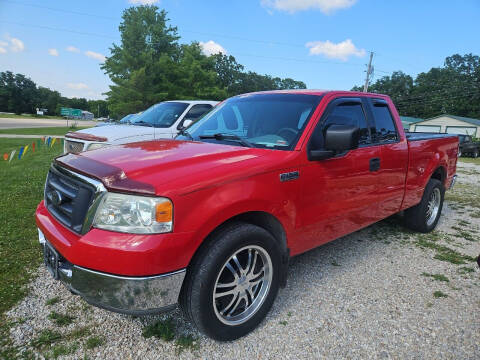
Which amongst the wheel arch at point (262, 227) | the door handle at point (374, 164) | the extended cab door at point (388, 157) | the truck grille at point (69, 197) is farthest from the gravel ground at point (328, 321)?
the door handle at point (374, 164)

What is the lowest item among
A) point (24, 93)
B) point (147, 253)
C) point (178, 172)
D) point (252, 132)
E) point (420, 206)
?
point (420, 206)

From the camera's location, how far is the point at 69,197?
220 centimetres

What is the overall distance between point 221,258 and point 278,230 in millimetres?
637

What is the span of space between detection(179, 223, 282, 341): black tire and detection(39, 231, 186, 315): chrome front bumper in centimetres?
11

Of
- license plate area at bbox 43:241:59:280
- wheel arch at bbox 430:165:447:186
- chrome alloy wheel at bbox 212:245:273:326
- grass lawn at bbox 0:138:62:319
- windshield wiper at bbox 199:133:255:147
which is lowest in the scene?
grass lawn at bbox 0:138:62:319

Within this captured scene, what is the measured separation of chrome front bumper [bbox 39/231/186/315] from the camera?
1865mm

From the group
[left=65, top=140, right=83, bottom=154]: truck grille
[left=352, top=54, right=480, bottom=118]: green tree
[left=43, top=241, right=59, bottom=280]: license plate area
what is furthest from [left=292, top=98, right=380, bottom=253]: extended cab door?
[left=352, top=54, right=480, bottom=118]: green tree

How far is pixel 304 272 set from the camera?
3.47 m

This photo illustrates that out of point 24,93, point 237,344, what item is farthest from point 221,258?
point 24,93

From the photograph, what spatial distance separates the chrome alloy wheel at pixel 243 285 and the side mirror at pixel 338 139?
3.04 ft

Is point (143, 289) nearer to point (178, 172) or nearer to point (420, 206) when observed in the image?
point (178, 172)

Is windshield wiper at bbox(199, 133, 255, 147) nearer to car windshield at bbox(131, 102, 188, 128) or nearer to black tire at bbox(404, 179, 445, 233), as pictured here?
black tire at bbox(404, 179, 445, 233)

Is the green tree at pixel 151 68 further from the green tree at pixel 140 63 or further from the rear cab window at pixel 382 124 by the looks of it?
the rear cab window at pixel 382 124

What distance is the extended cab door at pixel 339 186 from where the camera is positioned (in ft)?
8.99
